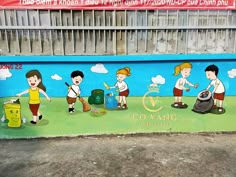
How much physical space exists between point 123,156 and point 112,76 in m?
1.24

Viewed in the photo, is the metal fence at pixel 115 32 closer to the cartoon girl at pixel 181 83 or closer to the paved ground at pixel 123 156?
the cartoon girl at pixel 181 83

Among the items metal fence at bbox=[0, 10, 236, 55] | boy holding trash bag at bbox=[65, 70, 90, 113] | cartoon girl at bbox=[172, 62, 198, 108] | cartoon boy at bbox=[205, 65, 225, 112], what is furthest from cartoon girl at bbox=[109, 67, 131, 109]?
cartoon boy at bbox=[205, 65, 225, 112]

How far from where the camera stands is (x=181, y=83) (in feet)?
14.5

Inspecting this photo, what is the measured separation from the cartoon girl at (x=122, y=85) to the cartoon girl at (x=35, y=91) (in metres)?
1.12

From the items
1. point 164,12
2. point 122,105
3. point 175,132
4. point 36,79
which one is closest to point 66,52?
point 36,79

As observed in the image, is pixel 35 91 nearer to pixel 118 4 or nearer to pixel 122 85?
pixel 122 85

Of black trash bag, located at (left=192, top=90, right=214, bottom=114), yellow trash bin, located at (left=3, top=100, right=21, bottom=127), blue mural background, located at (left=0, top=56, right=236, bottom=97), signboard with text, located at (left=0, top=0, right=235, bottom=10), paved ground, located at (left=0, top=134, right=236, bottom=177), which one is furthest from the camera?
black trash bag, located at (left=192, top=90, right=214, bottom=114)

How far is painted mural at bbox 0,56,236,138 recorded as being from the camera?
424 centimetres

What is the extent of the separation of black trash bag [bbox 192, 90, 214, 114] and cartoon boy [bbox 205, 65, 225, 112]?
0.26 feet

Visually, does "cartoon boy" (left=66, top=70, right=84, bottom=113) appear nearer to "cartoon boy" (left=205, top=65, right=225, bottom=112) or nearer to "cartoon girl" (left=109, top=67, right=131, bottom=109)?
"cartoon girl" (left=109, top=67, right=131, bottom=109)

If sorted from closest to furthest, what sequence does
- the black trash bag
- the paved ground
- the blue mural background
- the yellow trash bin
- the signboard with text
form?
the paved ground
the signboard with text
the blue mural background
the yellow trash bin
the black trash bag

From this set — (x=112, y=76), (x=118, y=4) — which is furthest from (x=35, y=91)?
(x=118, y=4)

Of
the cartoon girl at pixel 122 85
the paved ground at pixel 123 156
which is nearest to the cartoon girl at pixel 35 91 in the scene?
the paved ground at pixel 123 156

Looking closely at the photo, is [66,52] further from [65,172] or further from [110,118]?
[65,172]
